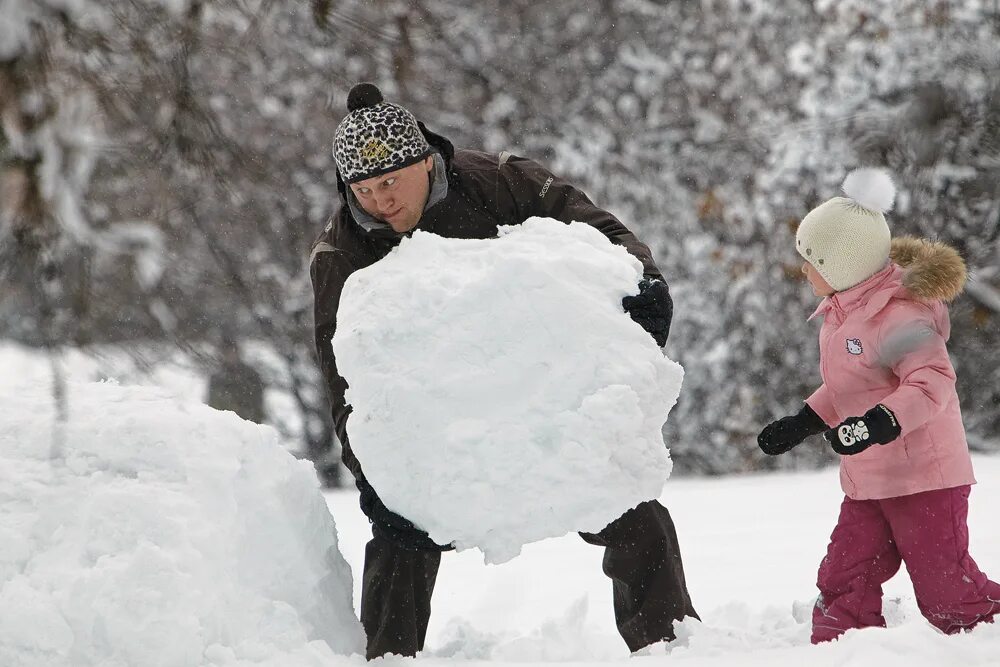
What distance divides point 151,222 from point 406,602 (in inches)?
49.4

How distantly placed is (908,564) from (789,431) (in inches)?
16.8

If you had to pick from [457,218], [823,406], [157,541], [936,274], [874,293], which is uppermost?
[936,274]

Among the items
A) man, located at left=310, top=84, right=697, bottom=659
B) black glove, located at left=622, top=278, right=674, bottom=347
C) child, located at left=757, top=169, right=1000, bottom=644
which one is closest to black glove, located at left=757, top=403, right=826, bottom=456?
child, located at left=757, top=169, right=1000, bottom=644

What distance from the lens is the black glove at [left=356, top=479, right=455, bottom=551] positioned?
7.84 feet

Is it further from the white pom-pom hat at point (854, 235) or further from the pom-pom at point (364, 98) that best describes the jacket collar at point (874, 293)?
the pom-pom at point (364, 98)

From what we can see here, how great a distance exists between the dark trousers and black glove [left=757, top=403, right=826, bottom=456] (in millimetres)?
338

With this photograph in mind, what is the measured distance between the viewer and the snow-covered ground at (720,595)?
2166 mm

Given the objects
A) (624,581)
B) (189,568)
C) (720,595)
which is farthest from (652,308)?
(720,595)

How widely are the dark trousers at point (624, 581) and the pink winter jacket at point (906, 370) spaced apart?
0.51 metres

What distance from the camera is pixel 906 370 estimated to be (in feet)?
8.44

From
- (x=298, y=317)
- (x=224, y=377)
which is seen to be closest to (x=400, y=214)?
(x=224, y=377)

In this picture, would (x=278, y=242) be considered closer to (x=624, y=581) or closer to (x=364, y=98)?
(x=364, y=98)

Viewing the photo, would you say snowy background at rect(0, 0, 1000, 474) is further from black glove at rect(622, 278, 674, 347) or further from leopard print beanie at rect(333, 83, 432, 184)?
black glove at rect(622, 278, 674, 347)

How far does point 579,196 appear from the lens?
9.39ft
